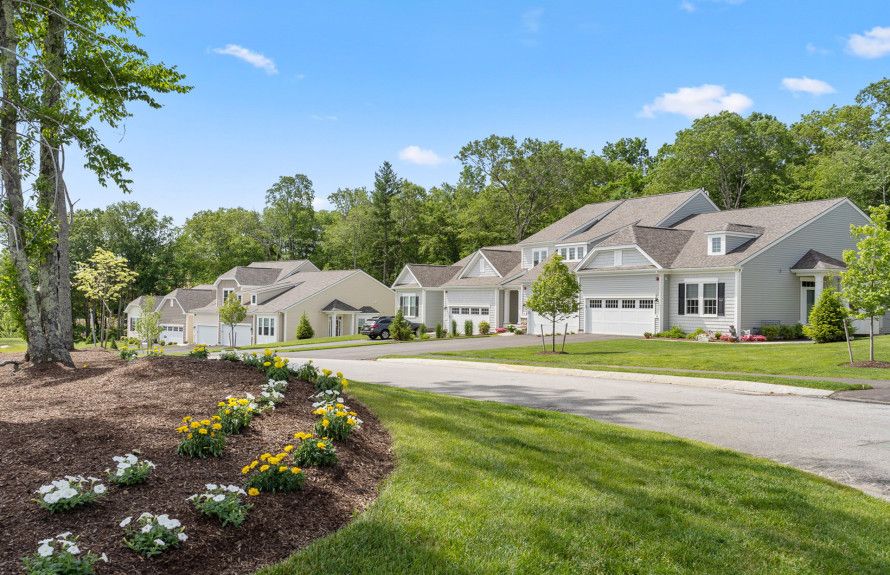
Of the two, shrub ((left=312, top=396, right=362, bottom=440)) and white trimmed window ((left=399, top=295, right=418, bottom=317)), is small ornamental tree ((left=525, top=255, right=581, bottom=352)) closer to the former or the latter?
shrub ((left=312, top=396, right=362, bottom=440))

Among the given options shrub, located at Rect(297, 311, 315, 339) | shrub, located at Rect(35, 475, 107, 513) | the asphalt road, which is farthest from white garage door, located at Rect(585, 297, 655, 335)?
shrub, located at Rect(35, 475, 107, 513)

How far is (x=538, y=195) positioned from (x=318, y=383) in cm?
5753

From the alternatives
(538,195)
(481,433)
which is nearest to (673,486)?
(481,433)

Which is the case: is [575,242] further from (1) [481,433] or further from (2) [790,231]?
(1) [481,433]

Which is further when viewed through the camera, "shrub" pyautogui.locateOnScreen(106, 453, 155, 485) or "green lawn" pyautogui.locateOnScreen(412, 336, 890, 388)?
"green lawn" pyautogui.locateOnScreen(412, 336, 890, 388)

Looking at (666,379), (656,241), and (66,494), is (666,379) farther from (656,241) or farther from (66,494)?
(656,241)

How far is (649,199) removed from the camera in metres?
42.6

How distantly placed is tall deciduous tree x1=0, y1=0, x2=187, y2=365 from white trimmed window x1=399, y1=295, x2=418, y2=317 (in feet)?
118

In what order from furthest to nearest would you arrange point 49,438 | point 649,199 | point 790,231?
point 649,199
point 790,231
point 49,438

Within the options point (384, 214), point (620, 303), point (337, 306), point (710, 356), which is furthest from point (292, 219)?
point (710, 356)

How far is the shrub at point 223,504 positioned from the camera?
4.83 meters

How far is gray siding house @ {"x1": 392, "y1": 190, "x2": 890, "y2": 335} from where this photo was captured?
3050 cm

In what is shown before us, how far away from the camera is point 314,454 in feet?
20.2

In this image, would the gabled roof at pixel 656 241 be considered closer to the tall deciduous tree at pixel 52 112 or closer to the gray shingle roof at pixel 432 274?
the gray shingle roof at pixel 432 274
